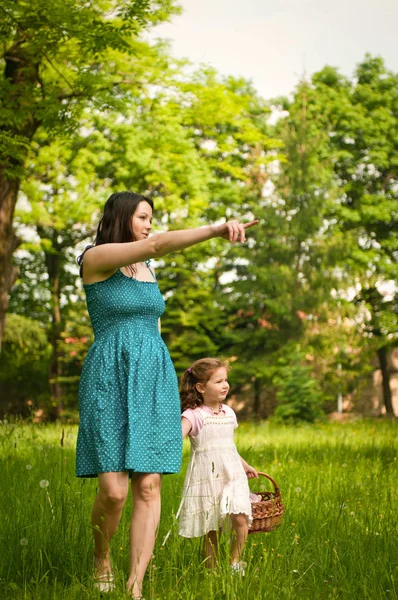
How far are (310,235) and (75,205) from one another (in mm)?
6449

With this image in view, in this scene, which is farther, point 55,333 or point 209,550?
point 55,333

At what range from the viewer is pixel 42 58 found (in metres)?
9.30

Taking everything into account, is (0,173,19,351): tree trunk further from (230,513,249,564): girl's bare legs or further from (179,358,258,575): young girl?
(230,513,249,564): girl's bare legs

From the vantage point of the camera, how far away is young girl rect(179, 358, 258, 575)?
12.4ft

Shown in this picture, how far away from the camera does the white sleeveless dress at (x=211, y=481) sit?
12.4 feet

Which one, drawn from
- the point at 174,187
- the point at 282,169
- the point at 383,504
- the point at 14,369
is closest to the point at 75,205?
the point at 174,187

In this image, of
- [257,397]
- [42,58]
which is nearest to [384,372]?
[257,397]

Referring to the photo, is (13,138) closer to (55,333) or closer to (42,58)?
(42,58)

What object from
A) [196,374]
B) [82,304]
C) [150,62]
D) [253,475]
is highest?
[150,62]

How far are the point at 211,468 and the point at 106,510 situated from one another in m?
0.82

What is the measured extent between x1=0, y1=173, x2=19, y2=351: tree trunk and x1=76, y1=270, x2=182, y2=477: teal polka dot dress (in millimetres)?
7514

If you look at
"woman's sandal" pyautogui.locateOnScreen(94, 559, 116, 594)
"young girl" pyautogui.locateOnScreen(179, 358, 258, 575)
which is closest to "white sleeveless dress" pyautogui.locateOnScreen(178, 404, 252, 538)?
"young girl" pyautogui.locateOnScreen(179, 358, 258, 575)

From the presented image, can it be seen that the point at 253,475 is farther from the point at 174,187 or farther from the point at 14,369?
the point at 14,369

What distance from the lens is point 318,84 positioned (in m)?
25.7
